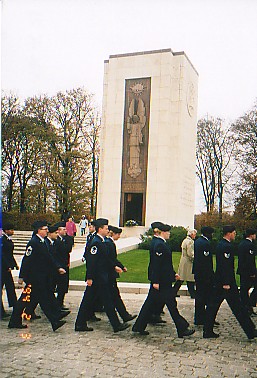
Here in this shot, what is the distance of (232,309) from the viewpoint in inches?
270

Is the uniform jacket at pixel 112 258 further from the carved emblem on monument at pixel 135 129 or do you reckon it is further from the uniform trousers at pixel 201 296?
the carved emblem on monument at pixel 135 129

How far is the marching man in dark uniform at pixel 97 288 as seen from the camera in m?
7.04

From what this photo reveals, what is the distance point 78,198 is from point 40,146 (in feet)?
17.5

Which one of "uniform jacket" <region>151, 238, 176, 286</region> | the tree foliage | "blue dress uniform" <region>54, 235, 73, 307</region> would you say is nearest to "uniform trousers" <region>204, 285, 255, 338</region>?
"uniform jacket" <region>151, 238, 176, 286</region>

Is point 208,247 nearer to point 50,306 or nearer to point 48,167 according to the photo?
point 50,306

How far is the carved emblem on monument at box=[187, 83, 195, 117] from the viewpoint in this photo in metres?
29.4

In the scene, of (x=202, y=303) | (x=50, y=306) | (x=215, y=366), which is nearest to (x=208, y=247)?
(x=202, y=303)

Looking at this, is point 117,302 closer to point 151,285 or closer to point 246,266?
point 151,285

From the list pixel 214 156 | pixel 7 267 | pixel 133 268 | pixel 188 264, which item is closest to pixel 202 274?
pixel 188 264

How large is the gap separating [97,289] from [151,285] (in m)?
0.93

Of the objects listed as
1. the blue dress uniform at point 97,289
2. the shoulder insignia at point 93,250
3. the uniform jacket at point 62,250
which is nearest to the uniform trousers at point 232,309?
the blue dress uniform at point 97,289

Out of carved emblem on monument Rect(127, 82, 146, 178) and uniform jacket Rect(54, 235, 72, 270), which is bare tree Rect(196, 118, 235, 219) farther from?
uniform jacket Rect(54, 235, 72, 270)

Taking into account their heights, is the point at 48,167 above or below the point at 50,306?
above

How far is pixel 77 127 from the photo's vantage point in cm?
3669
